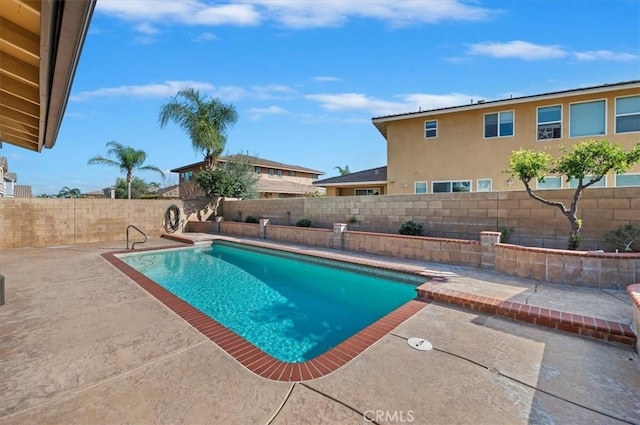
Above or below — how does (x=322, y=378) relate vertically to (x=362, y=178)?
below

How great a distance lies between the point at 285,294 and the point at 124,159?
2521 centimetres

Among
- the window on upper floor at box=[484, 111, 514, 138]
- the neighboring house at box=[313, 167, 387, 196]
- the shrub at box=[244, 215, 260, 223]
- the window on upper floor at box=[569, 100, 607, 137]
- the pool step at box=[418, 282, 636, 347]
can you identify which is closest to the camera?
the pool step at box=[418, 282, 636, 347]

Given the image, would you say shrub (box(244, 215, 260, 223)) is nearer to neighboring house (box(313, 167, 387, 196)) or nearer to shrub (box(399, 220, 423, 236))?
neighboring house (box(313, 167, 387, 196))

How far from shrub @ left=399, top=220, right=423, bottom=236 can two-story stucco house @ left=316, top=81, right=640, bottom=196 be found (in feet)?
16.8

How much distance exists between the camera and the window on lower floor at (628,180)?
10.7 meters

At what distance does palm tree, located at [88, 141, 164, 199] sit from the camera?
994 inches

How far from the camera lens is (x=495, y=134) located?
1316cm

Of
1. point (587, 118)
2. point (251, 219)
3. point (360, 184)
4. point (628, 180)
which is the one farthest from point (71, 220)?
point (628, 180)

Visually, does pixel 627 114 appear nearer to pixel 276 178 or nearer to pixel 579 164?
pixel 579 164

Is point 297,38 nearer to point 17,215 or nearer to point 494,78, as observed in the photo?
point 494,78

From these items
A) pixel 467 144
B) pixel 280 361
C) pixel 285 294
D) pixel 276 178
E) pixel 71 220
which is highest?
pixel 276 178

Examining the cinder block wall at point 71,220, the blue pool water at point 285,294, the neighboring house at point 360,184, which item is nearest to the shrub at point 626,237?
the blue pool water at point 285,294

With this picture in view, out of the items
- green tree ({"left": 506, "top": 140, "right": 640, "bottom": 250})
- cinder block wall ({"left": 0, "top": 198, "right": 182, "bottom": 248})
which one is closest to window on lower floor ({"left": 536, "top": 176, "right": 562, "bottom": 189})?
green tree ({"left": 506, "top": 140, "right": 640, "bottom": 250})

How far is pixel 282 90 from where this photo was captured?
17812 millimetres
